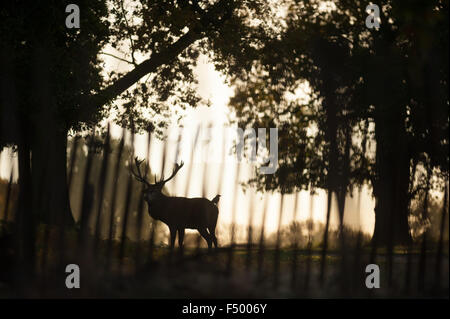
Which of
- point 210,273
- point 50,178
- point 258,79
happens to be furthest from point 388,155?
point 210,273

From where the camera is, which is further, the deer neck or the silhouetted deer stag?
the deer neck

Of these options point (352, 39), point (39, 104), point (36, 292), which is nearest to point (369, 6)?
point (352, 39)

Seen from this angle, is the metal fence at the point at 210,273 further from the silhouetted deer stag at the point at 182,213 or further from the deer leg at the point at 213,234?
the deer leg at the point at 213,234

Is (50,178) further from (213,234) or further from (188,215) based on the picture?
(213,234)

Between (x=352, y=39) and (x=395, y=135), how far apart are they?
180 inches

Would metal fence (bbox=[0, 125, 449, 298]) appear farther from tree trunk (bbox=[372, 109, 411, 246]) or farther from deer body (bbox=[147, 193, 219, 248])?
tree trunk (bbox=[372, 109, 411, 246])

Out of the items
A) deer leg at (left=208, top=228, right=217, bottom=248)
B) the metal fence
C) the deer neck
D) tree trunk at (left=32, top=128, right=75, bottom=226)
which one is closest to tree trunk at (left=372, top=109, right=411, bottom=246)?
deer leg at (left=208, top=228, right=217, bottom=248)

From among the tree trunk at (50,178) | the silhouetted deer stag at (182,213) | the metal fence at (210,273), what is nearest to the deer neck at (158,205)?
the silhouetted deer stag at (182,213)

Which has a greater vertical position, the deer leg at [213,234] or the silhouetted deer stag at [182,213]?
the silhouetted deer stag at [182,213]

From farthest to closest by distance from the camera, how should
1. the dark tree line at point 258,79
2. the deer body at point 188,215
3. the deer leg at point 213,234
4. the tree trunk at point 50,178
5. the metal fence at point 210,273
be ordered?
the deer leg at point 213,234 → the deer body at point 188,215 → the dark tree line at point 258,79 → the tree trunk at point 50,178 → the metal fence at point 210,273
